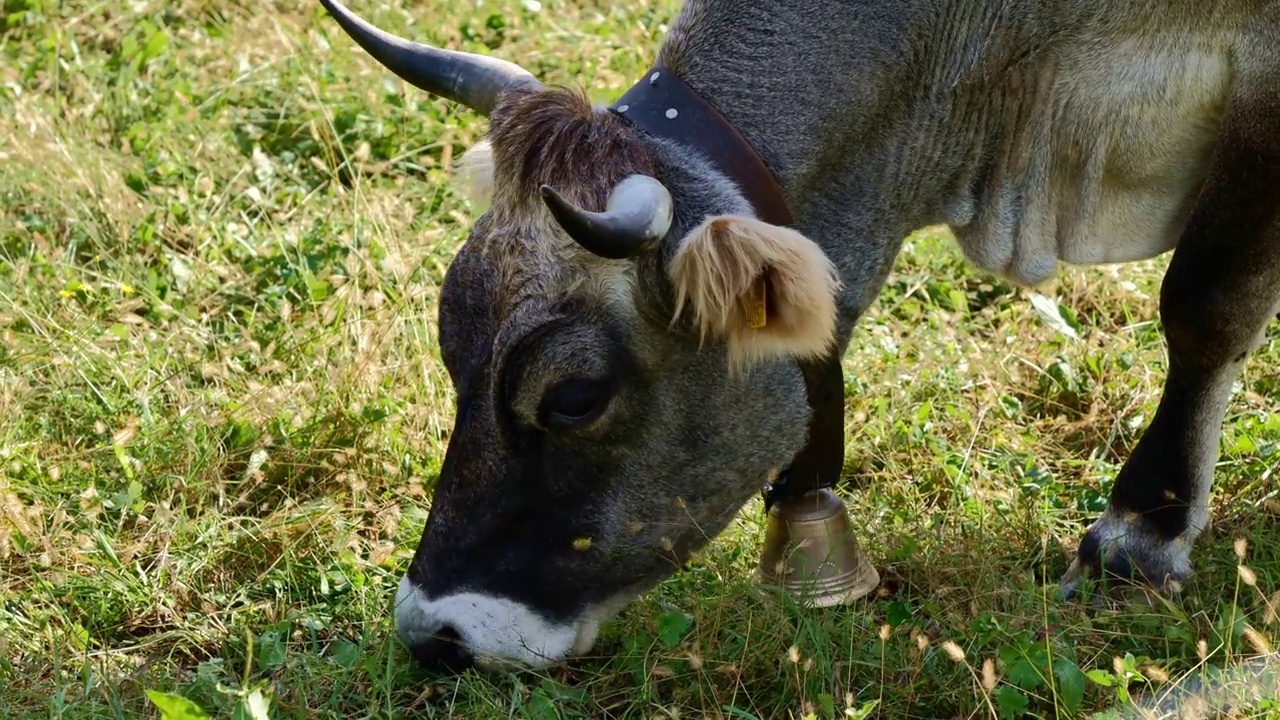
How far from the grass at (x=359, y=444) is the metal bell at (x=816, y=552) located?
8 cm

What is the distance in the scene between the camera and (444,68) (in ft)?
15.3

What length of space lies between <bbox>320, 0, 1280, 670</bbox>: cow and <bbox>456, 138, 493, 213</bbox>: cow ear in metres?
0.01

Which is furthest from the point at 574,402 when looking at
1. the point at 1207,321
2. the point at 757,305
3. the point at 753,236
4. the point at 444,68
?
the point at 1207,321

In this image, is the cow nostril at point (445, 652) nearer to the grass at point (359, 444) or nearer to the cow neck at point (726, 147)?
the grass at point (359, 444)

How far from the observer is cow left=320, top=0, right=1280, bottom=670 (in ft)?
13.4

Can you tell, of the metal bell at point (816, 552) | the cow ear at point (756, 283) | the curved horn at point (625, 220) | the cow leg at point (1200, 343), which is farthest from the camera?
the metal bell at point (816, 552)

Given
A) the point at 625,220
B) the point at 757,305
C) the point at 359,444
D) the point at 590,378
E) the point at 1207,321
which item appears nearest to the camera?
the point at 625,220

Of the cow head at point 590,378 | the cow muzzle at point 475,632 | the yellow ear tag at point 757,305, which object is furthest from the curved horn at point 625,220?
the cow muzzle at point 475,632

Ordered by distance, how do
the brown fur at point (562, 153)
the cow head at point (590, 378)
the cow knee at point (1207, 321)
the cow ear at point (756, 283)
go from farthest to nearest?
the cow knee at point (1207, 321) < the brown fur at point (562, 153) < the cow head at point (590, 378) < the cow ear at point (756, 283)

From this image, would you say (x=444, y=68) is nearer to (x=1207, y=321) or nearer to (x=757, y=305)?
(x=757, y=305)

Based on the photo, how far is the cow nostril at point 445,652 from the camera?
4.27m

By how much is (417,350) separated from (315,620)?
1353mm

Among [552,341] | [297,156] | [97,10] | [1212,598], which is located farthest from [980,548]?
[97,10]

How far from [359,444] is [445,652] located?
1380 millimetres
